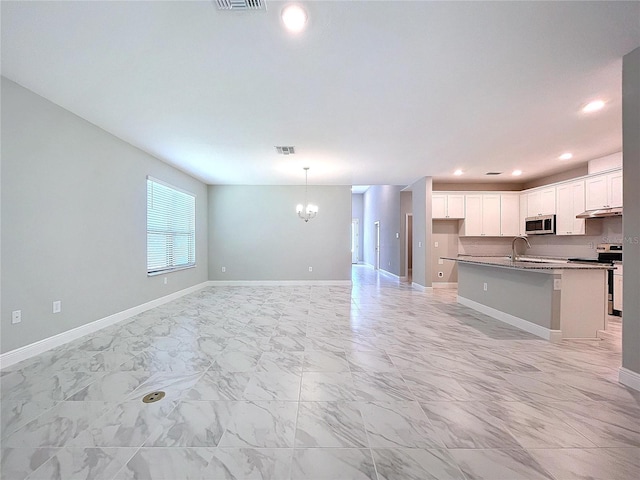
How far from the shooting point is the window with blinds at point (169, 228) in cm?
479

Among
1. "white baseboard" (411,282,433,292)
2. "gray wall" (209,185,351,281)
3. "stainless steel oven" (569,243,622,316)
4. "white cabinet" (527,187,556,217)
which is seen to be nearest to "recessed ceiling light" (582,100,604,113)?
"stainless steel oven" (569,243,622,316)

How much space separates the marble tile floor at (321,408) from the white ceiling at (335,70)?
2687 millimetres

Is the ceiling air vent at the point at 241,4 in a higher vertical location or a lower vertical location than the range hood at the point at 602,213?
higher

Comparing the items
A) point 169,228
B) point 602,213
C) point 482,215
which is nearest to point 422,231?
point 482,215

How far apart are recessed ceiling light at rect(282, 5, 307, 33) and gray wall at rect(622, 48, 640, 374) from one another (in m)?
2.64

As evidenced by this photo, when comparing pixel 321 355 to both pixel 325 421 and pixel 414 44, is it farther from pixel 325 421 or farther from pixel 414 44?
pixel 414 44

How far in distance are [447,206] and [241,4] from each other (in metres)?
6.26

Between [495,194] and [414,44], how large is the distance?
591 cm

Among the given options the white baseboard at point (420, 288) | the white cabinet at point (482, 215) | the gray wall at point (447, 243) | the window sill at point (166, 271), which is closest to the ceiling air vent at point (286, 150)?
the window sill at point (166, 271)

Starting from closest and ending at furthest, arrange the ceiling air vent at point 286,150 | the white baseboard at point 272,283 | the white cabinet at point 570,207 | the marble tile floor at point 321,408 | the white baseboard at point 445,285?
the marble tile floor at point 321,408 < the ceiling air vent at point 286,150 < the white cabinet at point 570,207 < the white baseboard at point 445,285 < the white baseboard at point 272,283

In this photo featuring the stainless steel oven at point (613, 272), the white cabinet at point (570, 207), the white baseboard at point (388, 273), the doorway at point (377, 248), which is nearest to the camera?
the stainless steel oven at point (613, 272)

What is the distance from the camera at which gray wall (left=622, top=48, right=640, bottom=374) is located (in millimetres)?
2076

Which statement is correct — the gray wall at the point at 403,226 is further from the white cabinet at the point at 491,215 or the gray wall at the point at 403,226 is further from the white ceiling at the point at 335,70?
the white ceiling at the point at 335,70

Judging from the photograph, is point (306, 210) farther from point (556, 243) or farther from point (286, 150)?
point (556, 243)
